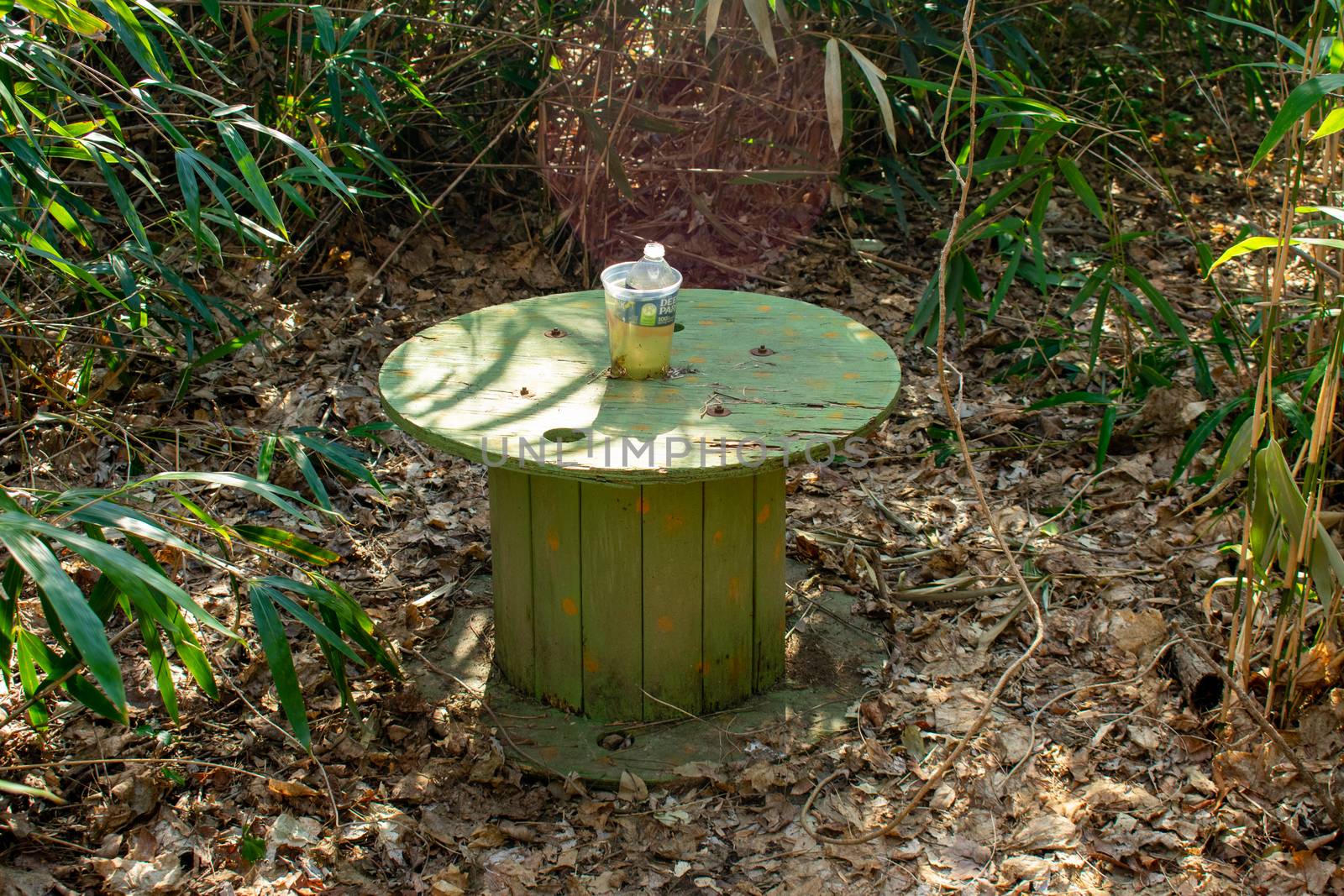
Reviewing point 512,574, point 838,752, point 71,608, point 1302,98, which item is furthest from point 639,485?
point 1302,98

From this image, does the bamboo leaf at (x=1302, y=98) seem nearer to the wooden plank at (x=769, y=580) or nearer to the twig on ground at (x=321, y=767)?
the wooden plank at (x=769, y=580)

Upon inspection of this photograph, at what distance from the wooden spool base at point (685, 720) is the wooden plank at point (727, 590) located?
0.06 meters

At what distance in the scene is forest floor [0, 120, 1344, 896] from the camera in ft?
7.25

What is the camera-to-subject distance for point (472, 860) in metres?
2.24

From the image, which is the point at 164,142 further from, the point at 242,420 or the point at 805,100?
the point at 805,100

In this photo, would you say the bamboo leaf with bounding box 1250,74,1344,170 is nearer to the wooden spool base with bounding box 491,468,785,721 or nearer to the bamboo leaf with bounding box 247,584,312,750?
the wooden spool base with bounding box 491,468,785,721

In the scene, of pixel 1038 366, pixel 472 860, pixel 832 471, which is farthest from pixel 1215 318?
pixel 472 860

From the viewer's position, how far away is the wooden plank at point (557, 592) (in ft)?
7.86

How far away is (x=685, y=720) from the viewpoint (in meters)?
2.56

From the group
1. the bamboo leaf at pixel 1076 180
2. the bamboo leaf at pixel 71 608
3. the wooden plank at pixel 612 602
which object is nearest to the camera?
the bamboo leaf at pixel 71 608

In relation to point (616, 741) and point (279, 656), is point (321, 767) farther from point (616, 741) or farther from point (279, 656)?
point (616, 741)

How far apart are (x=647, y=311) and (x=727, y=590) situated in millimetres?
572

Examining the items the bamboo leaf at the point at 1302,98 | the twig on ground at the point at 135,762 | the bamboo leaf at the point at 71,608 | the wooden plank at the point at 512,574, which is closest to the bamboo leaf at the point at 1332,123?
the bamboo leaf at the point at 1302,98

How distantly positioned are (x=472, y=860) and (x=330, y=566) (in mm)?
1119
